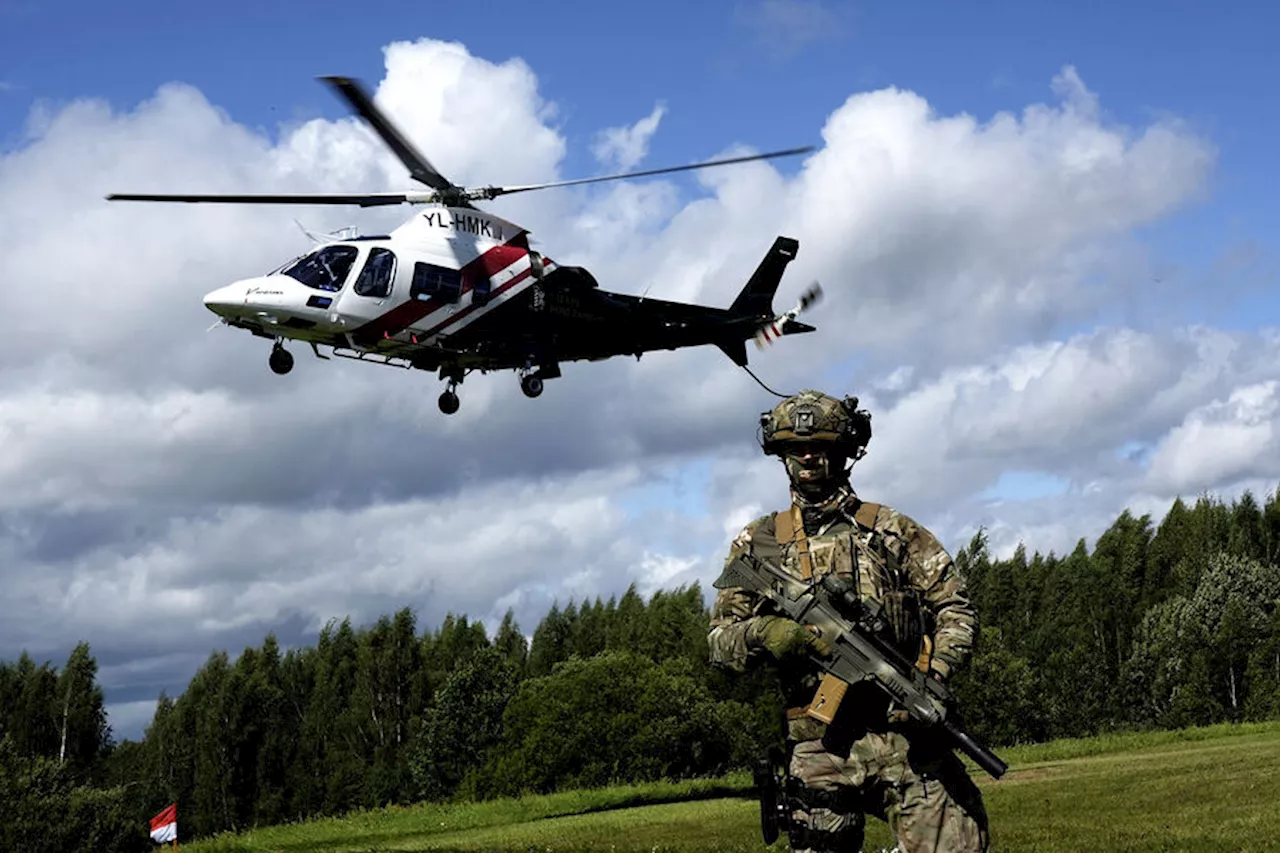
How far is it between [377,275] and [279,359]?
8.71 feet

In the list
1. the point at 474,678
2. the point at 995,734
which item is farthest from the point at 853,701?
the point at 474,678

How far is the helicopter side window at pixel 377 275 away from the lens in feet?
93.9

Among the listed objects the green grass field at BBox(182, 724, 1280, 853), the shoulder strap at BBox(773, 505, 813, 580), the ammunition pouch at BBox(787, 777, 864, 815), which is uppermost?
the shoulder strap at BBox(773, 505, 813, 580)

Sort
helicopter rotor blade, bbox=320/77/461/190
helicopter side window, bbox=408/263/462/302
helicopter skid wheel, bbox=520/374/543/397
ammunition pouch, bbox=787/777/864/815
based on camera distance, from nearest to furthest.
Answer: ammunition pouch, bbox=787/777/864/815 → helicopter rotor blade, bbox=320/77/461/190 → helicopter side window, bbox=408/263/462/302 → helicopter skid wheel, bbox=520/374/543/397

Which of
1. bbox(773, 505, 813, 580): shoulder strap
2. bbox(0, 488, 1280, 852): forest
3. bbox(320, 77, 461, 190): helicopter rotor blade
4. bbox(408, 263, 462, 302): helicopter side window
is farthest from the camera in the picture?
bbox(0, 488, 1280, 852): forest

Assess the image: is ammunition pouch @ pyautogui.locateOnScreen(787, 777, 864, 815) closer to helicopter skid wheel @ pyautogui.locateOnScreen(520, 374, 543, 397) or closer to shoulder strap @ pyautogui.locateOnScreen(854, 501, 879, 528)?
shoulder strap @ pyautogui.locateOnScreen(854, 501, 879, 528)

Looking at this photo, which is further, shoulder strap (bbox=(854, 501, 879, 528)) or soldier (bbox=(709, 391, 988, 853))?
shoulder strap (bbox=(854, 501, 879, 528))

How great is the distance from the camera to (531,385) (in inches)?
1248

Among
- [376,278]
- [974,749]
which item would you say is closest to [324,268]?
[376,278]

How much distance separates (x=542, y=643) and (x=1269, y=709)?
49042 mm

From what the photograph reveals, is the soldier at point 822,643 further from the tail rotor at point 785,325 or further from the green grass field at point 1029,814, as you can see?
the tail rotor at point 785,325

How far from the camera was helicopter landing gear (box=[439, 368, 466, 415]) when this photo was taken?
30.7 metres

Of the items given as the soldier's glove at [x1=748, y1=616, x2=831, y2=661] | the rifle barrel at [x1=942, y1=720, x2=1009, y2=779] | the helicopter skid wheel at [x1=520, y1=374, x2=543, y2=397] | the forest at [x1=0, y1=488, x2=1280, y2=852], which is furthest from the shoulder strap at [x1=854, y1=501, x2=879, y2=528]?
the forest at [x1=0, y1=488, x2=1280, y2=852]

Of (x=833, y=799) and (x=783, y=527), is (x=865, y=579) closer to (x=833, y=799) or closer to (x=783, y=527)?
(x=783, y=527)
